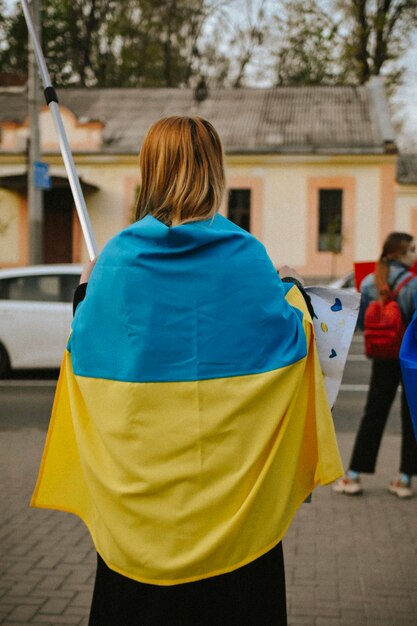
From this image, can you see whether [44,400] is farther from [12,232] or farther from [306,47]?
[306,47]

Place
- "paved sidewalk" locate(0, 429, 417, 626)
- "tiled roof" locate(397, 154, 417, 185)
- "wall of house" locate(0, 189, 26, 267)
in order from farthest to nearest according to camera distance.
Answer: "tiled roof" locate(397, 154, 417, 185), "wall of house" locate(0, 189, 26, 267), "paved sidewalk" locate(0, 429, 417, 626)

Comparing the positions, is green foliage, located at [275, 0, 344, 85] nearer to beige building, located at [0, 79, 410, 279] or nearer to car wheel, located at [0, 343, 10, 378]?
beige building, located at [0, 79, 410, 279]

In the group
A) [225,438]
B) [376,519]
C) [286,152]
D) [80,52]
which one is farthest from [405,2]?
[225,438]

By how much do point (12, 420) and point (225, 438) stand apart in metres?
7.05

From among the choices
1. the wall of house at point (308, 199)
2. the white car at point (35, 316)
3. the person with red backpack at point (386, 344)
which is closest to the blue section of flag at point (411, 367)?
the person with red backpack at point (386, 344)

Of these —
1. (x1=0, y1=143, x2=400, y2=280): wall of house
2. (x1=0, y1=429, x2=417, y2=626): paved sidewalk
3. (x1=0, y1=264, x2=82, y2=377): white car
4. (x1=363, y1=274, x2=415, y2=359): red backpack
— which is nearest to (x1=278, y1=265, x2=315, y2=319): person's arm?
(x1=0, y1=429, x2=417, y2=626): paved sidewalk

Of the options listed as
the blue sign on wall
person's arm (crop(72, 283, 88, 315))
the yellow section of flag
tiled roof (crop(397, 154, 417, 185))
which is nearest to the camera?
the yellow section of flag

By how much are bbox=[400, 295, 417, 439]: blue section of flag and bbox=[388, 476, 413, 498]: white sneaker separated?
2947 millimetres

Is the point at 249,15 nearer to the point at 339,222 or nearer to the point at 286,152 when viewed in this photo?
the point at 286,152

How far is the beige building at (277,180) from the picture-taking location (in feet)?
89.1

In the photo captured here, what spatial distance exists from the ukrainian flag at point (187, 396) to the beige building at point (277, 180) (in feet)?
79.7

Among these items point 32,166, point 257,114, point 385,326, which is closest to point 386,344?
point 385,326

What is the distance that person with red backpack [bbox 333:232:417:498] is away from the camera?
5.59 m

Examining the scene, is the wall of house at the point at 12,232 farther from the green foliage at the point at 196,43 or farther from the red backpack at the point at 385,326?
the red backpack at the point at 385,326
